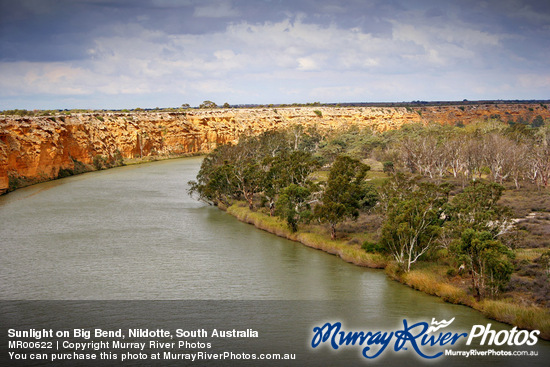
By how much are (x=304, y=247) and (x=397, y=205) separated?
700 centimetres

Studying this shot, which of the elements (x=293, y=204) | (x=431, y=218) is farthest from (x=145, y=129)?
(x=431, y=218)

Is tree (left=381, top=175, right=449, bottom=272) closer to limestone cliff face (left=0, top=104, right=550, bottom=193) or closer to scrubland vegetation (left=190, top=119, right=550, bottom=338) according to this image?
scrubland vegetation (left=190, top=119, right=550, bottom=338)

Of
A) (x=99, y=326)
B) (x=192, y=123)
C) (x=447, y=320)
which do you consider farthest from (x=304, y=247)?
(x=192, y=123)

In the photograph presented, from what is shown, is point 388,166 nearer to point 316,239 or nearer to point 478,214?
point 316,239

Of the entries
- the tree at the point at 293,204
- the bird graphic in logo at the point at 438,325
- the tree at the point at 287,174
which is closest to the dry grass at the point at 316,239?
the tree at the point at 293,204

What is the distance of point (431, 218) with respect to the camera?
949 inches

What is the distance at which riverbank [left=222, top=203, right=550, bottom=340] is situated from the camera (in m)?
17.9

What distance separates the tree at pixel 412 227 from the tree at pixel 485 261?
285cm

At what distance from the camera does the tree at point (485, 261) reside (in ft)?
62.2

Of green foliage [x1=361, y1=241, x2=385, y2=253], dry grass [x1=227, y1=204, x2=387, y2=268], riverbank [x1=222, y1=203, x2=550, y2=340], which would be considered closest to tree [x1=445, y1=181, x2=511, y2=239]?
riverbank [x1=222, y1=203, x2=550, y2=340]

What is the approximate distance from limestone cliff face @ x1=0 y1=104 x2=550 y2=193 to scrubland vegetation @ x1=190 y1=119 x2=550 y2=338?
2236 centimetres

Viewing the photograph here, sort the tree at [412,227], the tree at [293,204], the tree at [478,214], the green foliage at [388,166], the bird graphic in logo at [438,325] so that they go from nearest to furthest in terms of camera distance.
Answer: the bird graphic in logo at [438,325]
the tree at [478,214]
the tree at [412,227]
the tree at [293,204]
the green foliage at [388,166]

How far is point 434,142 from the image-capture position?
55812mm

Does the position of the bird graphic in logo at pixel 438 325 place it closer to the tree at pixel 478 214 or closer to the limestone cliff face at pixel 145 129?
the tree at pixel 478 214
